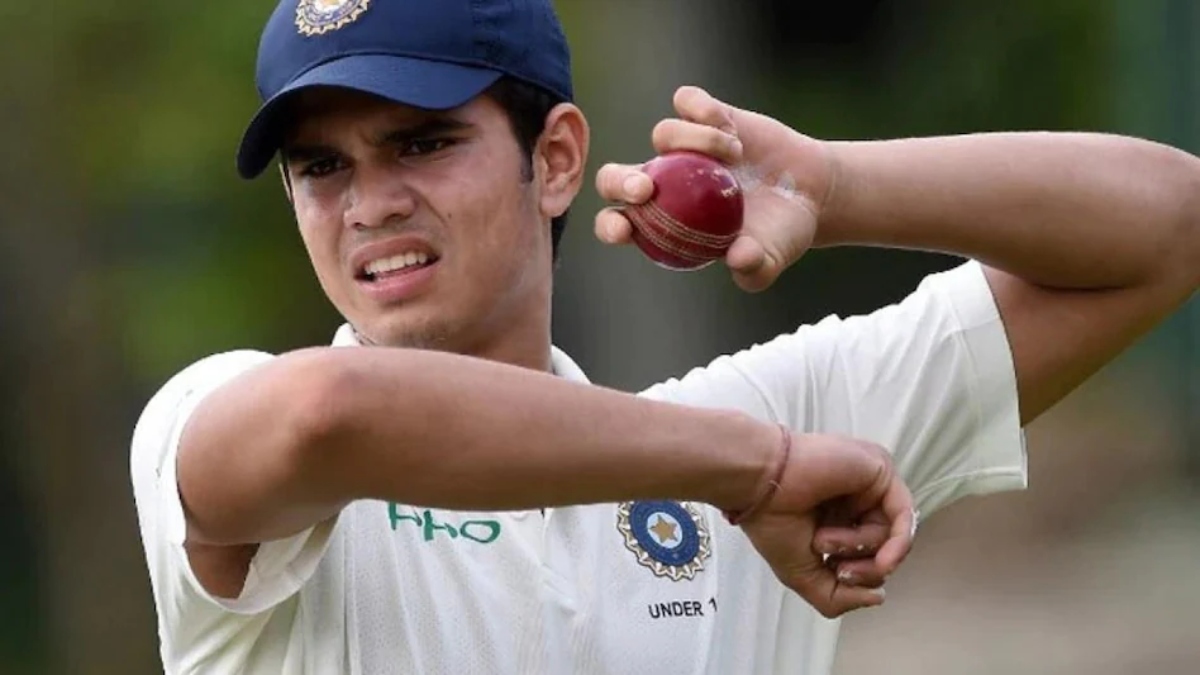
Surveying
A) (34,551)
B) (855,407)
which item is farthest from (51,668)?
(855,407)

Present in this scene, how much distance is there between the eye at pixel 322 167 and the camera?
4.17 m

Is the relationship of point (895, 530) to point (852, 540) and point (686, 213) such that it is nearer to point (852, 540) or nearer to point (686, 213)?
point (852, 540)

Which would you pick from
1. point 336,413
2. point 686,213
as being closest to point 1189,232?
point 686,213

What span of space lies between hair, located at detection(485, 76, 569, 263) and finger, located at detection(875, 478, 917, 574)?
0.96 metres

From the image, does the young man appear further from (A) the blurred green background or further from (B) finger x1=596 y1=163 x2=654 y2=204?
(A) the blurred green background

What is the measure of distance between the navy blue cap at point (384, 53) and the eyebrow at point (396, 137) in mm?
34

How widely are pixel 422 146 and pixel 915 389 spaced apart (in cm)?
91

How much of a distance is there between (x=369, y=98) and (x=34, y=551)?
8.35 metres

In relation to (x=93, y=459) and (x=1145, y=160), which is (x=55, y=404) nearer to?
(x=93, y=459)

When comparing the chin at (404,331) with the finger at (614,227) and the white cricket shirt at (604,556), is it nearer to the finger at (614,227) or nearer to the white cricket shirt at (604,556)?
the white cricket shirt at (604,556)

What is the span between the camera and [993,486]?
181 inches

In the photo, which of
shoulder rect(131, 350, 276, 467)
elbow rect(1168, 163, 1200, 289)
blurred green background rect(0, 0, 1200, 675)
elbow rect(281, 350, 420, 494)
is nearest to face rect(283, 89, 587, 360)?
shoulder rect(131, 350, 276, 467)

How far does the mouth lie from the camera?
13.6 ft

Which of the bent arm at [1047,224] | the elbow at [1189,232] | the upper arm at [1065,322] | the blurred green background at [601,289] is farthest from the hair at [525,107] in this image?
the blurred green background at [601,289]
